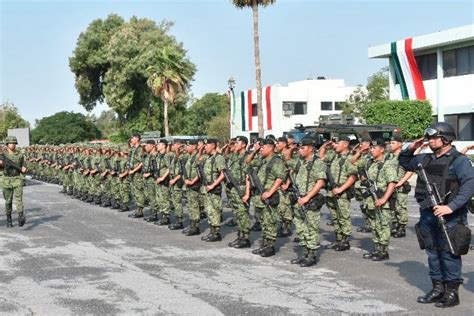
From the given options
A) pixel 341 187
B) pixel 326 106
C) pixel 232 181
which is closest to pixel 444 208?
pixel 341 187

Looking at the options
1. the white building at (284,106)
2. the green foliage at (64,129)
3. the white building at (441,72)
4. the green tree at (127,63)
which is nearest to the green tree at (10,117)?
the green foliage at (64,129)

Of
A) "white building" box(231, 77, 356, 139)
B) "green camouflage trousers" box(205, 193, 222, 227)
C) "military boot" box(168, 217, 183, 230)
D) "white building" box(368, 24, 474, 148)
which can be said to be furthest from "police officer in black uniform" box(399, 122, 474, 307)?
"white building" box(231, 77, 356, 139)

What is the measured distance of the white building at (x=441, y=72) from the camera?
29.5 m

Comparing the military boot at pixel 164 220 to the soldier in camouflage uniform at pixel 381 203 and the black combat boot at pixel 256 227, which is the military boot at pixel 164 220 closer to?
the black combat boot at pixel 256 227

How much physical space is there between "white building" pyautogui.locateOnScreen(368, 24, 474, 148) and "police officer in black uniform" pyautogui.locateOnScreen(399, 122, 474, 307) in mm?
23442

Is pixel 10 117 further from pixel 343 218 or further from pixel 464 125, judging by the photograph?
pixel 343 218

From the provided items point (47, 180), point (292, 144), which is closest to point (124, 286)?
point (292, 144)

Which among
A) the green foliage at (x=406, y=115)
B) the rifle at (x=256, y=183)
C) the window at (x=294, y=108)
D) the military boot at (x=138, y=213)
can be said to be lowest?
the military boot at (x=138, y=213)

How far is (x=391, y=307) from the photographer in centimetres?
668

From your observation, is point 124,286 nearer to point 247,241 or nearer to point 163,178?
point 247,241

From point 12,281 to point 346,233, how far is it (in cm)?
485

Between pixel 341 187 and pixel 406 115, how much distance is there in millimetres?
21695

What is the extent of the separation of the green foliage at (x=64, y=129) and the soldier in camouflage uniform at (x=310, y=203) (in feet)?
204

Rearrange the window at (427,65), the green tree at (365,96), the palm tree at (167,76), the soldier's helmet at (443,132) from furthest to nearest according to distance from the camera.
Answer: the green tree at (365,96)
the palm tree at (167,76)
the window at (427,65)
the soldier's helmet at (443,132)
